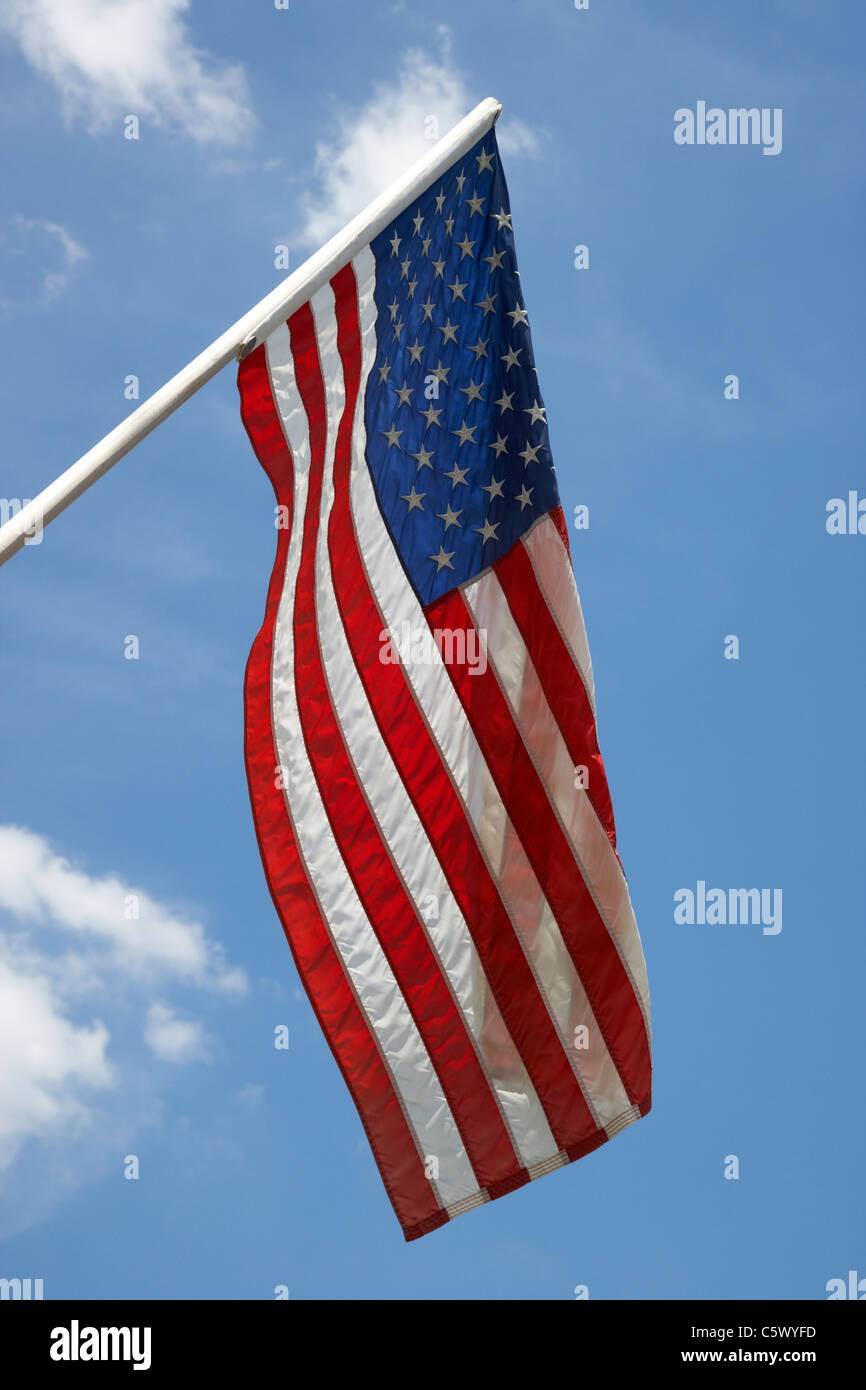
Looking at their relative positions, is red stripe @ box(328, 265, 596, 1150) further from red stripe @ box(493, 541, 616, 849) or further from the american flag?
red stripe @ box(493, 541, 616, 849)

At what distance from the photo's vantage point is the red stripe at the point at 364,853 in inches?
457

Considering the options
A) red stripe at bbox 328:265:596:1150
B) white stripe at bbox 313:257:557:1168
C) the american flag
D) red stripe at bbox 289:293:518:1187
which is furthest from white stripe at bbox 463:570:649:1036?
red stripe at bbox 289:293:518:1187

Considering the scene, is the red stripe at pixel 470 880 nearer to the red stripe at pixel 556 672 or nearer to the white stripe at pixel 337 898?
the white stripe at pixel 337 898

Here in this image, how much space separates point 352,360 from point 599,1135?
6631 millimetres

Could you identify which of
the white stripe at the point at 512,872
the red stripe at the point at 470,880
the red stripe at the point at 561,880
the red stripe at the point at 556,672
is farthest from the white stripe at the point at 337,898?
the red stripe at the point at 556,672

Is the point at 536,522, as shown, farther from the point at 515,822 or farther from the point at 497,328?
the point at 515,822

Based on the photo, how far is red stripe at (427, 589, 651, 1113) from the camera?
11969mm

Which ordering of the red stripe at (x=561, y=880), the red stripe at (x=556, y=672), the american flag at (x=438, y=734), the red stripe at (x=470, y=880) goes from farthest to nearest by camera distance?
the red stripe at (x=556, y=672) → the red stripe at (x=561, y=880) → the red stripe at (x=470, y=880) → the american flag at (x=438, y=734)

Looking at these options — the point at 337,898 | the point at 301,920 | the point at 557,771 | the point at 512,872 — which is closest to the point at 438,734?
the point at 557,771

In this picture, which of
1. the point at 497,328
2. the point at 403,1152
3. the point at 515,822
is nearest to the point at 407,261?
the point at 497,328

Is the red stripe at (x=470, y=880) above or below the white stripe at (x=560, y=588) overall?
below

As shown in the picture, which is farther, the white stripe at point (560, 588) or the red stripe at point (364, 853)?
the white stripe at point (560, 588)

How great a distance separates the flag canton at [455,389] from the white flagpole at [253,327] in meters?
0.21

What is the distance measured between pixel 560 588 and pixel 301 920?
3.54 metres
